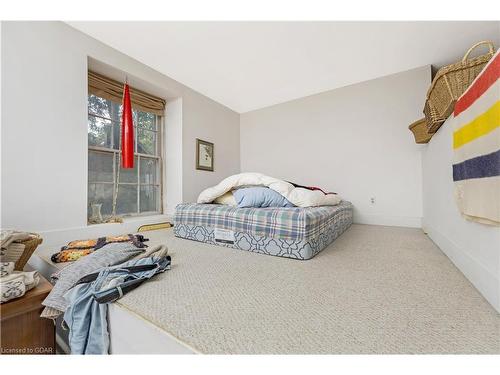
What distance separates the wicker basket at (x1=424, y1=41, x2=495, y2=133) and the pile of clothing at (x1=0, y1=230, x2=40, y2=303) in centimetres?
229

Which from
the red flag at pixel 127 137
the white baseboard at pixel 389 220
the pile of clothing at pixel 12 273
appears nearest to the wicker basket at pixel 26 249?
the pile of clothing at pixel 12 273

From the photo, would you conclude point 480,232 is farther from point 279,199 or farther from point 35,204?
point 35,204

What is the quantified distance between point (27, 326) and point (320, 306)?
1.21 metres

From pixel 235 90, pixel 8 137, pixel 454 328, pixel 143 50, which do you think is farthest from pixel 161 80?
pixel 454 328

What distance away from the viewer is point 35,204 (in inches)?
61.7

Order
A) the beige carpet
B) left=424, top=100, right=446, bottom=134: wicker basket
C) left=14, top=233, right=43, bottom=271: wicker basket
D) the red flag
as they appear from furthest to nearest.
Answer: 1. the red flag
2. left=424, top=100, right=446, bottom=134: wicker basket
3. left=14, top=233, right=43, bottom=271: wicker basket
4. the beige carpet

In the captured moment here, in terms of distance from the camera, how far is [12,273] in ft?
3.02

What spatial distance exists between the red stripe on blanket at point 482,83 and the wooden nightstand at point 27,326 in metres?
1.94

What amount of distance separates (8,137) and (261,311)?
2012 millimetres

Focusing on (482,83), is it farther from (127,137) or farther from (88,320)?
(127,137)

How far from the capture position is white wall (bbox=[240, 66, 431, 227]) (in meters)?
2.46

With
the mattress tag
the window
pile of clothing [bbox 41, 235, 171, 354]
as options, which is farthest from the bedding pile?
the window

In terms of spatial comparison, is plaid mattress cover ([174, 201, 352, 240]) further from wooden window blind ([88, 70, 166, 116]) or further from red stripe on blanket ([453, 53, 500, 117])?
wooden window blind ([88, 70, 166, 116])

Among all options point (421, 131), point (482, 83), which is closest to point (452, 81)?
Answer: point (482, 83)
